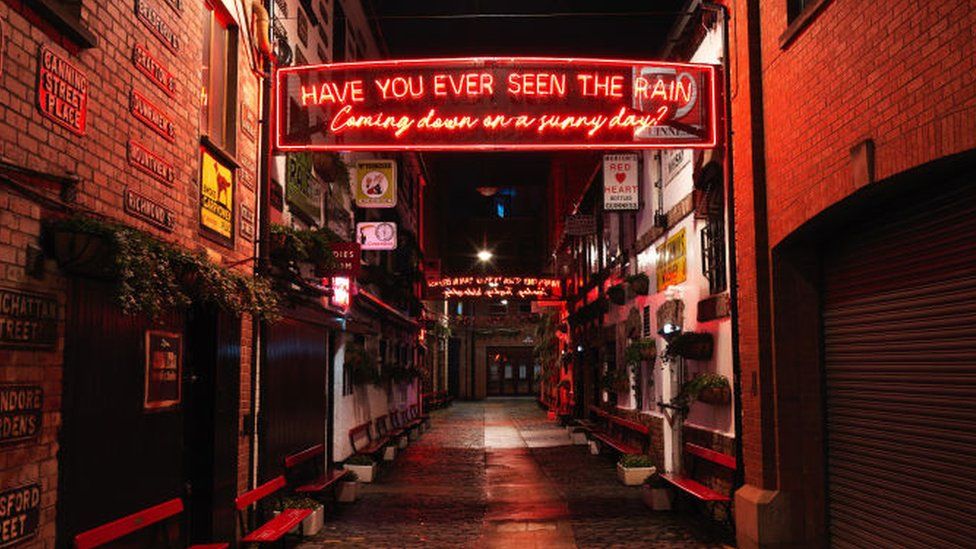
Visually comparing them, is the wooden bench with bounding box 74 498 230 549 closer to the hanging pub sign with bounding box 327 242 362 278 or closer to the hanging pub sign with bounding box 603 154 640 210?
the hanging pub sign with bounding box 327 242 362 278

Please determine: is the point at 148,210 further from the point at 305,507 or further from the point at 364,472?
the point at 364,472

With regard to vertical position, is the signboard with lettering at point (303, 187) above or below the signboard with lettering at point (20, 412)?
above

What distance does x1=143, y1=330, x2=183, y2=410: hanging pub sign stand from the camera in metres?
7.17

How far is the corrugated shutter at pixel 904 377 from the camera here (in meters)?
6.25

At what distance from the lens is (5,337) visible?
4910 millimetres

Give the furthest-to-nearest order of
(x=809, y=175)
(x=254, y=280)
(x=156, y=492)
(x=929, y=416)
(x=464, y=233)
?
1. (x=464, y=233)
2. (x=254, y=280)
3. (x=809, y=175)
4. (x=156, y=492)
5. (x=929, y=416)

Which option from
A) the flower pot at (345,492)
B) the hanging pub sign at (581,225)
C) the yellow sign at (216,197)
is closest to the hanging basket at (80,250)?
the yellow sign at (216,197)

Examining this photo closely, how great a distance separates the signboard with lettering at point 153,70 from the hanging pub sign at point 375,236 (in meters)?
10.8

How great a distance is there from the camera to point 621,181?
16391 millimetres

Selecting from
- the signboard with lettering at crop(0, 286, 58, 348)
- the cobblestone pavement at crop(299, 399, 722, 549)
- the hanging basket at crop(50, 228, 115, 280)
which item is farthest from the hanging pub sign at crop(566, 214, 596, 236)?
the signboard with lettering at crop(0, 286, 58, 348)

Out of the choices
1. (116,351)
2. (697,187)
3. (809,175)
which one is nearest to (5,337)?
(116,351)

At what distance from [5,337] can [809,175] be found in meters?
6.91

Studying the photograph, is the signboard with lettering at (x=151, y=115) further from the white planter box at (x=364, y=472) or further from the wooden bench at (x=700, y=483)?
the white planter box at (x=364, y=472)

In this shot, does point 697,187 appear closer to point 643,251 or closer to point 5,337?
point 643,251
